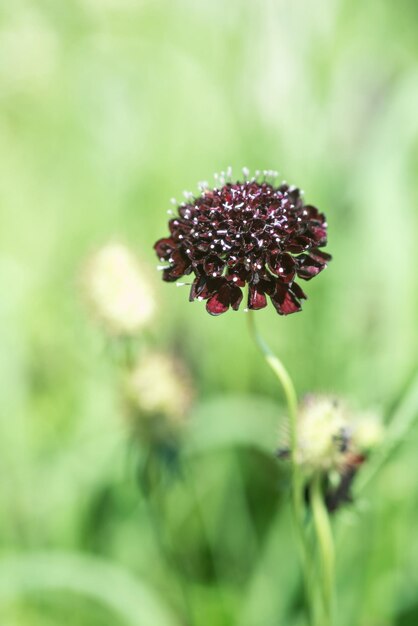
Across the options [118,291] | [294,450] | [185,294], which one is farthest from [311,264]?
[185,294]

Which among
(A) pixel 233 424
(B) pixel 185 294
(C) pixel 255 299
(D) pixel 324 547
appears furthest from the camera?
(B) pixel 185 294

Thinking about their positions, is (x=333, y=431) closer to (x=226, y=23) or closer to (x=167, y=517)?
(x=167, y=517)

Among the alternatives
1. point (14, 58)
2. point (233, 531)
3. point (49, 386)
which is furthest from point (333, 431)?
point (14, 58)

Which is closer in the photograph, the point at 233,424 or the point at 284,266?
the point at 284,266

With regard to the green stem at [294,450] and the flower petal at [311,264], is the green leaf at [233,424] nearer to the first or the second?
the green stem at [294,450]

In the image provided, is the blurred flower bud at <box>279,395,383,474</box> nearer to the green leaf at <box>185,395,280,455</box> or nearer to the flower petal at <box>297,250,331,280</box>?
the flower petal at <box>297,250,331,280</box>

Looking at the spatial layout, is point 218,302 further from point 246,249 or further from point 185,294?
point 185,294

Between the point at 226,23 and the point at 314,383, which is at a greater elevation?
the point at 226,23
